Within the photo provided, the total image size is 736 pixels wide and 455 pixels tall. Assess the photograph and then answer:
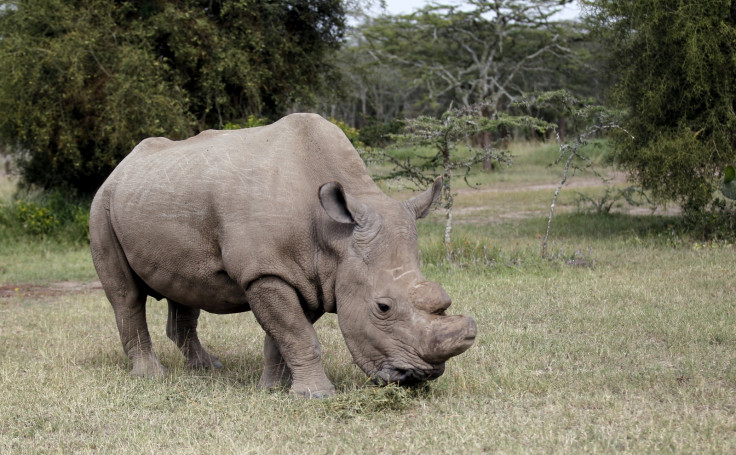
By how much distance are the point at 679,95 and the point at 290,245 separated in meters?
9.02

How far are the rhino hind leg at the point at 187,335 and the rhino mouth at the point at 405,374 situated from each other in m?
2.24

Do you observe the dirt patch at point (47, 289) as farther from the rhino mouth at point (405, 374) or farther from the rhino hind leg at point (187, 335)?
the rhino mouth at point (405, 374)

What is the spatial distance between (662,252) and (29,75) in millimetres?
10281

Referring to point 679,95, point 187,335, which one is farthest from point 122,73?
point 679,95

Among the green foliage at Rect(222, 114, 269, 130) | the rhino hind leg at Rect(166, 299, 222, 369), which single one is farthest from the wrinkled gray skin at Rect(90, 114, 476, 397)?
the green foliage at Rect(222, 114, 269, 130)

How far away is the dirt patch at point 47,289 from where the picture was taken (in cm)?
1070

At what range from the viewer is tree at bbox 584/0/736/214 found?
11883 mm

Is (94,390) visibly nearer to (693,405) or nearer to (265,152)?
(265,152)

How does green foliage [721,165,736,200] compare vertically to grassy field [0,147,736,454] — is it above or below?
above

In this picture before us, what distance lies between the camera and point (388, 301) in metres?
5.02

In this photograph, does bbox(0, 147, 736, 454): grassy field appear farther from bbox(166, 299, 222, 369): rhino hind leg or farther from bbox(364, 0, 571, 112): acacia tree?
bbox(364, 0, 571, 112): acacia tree

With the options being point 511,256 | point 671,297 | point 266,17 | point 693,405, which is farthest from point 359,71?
point 693,405

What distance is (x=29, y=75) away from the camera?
13.7 metres

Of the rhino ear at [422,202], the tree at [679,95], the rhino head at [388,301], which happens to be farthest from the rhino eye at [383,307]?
the tree at [679,95]
